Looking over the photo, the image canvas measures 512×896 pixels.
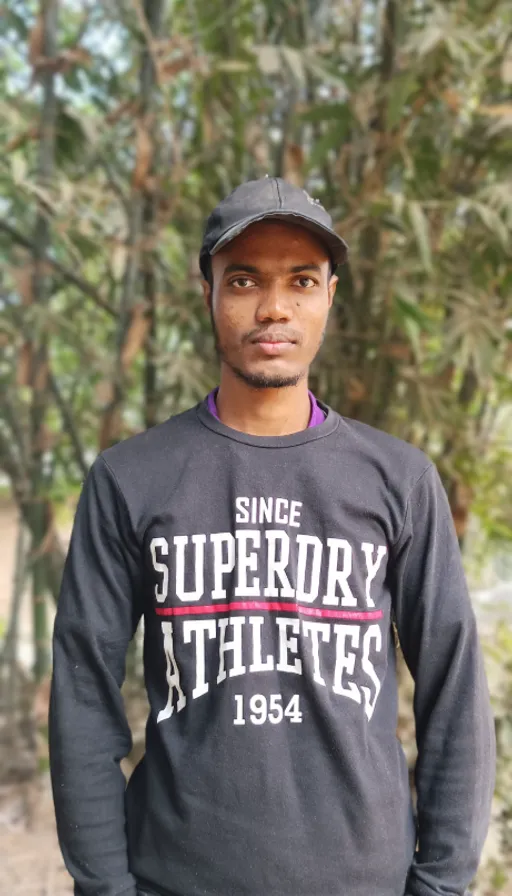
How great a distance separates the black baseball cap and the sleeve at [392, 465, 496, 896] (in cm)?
26

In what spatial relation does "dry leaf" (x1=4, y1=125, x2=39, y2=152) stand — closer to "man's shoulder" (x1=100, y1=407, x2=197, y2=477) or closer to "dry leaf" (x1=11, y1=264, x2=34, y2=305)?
"dry leaf" (x1=11, y1=264, x2=34, y2=305)

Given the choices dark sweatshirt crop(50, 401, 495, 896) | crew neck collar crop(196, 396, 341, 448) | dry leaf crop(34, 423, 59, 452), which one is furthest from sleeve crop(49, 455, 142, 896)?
dry leaf crop(34, 423, 59, 452)

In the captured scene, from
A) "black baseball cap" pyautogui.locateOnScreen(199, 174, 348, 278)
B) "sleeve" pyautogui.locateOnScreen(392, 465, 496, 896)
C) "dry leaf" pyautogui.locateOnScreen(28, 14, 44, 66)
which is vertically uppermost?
"dry leaf" pyautogui.locateOnScreen(28, 14, 44, 66)

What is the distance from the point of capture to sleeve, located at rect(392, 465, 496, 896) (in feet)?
2.64

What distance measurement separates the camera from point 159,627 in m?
0.82

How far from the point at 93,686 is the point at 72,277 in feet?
3.05

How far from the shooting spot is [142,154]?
4.42ft

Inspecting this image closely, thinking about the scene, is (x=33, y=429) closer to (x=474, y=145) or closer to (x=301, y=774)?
(x=474, y=145)

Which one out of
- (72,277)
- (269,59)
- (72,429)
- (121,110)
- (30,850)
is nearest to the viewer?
(269,59)

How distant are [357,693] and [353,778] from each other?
72 mm

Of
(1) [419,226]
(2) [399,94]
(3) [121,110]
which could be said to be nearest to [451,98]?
(2) [399,94]

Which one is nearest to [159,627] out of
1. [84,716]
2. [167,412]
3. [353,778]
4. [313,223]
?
[84,716]

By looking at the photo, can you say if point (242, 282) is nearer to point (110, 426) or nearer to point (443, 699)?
point (443, 699)

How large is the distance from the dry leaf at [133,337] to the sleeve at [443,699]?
2.24 feet
